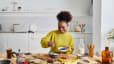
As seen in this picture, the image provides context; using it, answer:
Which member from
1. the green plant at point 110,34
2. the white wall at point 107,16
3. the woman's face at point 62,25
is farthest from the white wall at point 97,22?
the woman's face at point 62,25

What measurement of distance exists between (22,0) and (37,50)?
1458mm

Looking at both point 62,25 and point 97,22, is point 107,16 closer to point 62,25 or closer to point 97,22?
point 97,22

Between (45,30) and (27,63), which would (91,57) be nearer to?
(27,63)

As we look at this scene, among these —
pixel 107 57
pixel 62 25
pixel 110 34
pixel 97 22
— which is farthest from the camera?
pixel 97 22

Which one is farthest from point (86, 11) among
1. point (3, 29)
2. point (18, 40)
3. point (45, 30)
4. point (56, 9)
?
point (3, 29)

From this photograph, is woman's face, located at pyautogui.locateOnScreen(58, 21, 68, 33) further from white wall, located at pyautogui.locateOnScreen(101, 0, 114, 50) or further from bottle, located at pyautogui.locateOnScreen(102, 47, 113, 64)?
white wall, located at pyautogui.locateOnScreen(101, 0, 114, 50)

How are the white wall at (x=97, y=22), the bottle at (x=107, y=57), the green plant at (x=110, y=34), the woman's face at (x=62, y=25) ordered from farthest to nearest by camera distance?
1. the white wall at (x=97, y=22)
2. the green plant at (x=110, y=34)
3. the woman's face at (x=62, y=25)
4. the bottle at (x=107, y=57)

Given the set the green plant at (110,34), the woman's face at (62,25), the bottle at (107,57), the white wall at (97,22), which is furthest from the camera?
the white wall at (97,22)

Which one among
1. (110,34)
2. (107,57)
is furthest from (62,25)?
(110,34)

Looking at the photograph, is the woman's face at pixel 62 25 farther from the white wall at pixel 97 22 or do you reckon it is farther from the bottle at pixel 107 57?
the white wall at pixel 97 22

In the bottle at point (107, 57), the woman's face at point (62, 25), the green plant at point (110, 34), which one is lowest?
the bottle at point (107, 57)

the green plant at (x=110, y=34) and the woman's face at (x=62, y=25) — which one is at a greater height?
the woman's face at (x=62, y=25)

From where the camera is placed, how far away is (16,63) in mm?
1820

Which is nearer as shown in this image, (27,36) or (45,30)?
(27,36)
